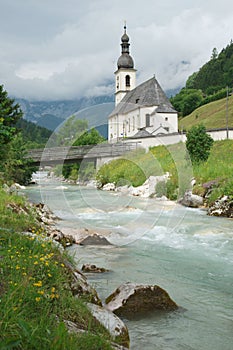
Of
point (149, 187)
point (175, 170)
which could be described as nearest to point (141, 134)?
point (175, 170)

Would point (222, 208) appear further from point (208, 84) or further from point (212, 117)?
point (208, 84)

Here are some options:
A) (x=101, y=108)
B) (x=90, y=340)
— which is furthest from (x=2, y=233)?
(x=101, y=108)

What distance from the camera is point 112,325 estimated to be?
16.0ft

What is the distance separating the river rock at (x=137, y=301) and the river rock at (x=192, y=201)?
14.8m

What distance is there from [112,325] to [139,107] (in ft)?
144

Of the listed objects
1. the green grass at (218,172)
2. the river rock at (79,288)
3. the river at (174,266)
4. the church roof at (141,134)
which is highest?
the church roof at (141,134)

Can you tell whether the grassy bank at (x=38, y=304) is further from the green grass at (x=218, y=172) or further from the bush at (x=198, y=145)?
the bush at (x=198, y=145)

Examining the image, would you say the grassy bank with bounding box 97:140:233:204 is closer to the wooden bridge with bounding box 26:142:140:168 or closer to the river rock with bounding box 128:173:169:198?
the river rock with bounding box 128:173:169:198

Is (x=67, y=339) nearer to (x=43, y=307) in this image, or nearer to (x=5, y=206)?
(x=43, y=307)

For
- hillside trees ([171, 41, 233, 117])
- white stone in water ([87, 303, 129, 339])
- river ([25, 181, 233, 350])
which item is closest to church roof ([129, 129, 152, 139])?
river ([25, 181, 233, 350])

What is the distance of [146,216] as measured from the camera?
17.5 meters

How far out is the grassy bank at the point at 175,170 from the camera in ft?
75.4

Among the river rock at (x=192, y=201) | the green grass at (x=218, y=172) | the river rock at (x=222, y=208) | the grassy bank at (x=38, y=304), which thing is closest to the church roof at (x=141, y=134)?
the green grass at (x=218, y=172)

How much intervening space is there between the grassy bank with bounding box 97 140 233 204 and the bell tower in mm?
37367
